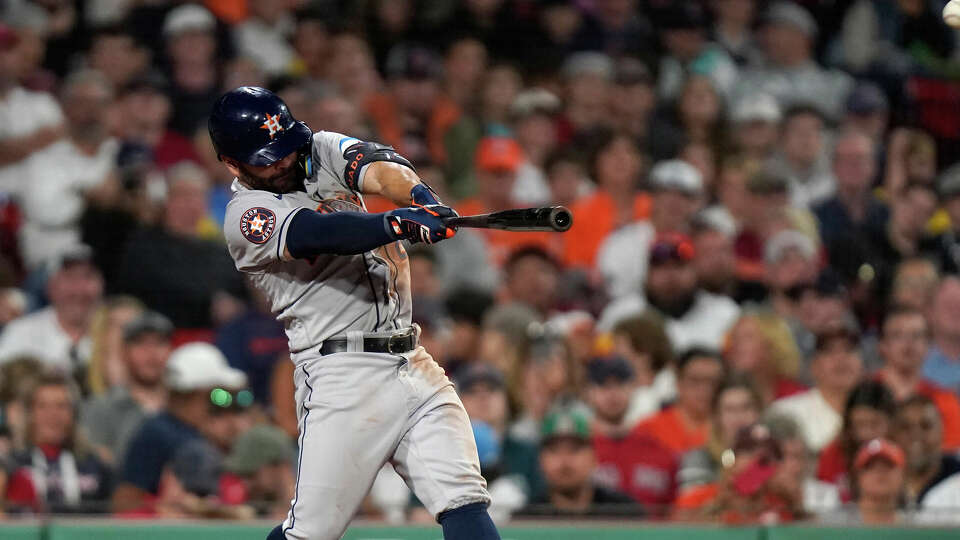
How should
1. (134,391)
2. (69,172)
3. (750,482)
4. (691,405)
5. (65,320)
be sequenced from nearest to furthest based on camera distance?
1. (750,482)
2. (134,391)
3. (691,405)
4. (65,320)
5. (69,172)

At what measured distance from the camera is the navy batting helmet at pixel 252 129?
378cm

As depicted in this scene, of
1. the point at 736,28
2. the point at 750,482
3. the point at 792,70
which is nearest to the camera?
the point at 750,482

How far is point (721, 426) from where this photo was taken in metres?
6.39

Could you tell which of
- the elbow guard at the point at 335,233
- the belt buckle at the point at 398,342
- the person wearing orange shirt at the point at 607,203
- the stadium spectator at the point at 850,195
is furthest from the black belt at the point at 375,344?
the stadium spectator at the point at 850,195

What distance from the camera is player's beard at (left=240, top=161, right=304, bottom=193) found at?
3908 millimetres

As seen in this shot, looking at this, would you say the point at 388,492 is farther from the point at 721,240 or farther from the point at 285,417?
the point at 721,240

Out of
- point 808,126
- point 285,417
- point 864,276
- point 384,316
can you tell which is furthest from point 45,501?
point 808,126

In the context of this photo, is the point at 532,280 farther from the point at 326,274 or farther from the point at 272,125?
the point at 272,125

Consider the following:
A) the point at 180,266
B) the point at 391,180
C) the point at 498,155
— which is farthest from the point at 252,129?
the point at 498,155

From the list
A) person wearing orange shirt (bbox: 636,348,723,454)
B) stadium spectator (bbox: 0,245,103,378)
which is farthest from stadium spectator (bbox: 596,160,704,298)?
stadium spectator (bbox: 0,245,103,378)

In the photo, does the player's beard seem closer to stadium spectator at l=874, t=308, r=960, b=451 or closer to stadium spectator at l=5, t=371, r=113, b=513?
stadium spectator at l=5, t=371, r=113, b=513

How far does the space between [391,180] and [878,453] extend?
2.98m

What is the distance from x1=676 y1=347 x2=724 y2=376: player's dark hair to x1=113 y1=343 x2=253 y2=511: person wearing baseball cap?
1965mm

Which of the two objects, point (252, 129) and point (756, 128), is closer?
point (252, 129)
